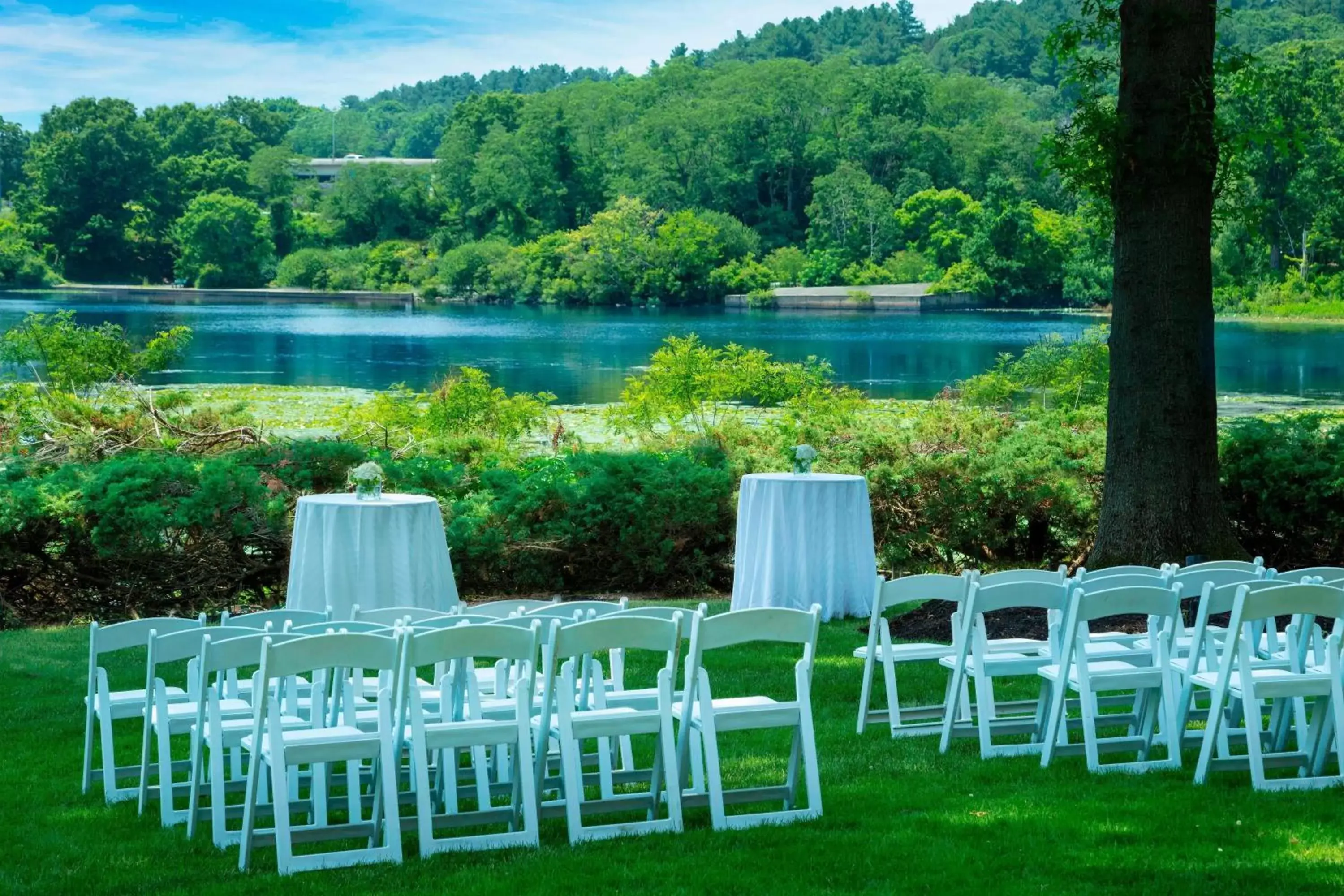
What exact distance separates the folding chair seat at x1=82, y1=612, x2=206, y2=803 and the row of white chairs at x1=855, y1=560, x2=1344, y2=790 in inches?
115

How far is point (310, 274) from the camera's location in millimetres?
117750

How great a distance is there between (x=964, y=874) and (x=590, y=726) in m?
1.36

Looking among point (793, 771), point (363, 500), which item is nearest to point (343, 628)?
point (793, 771)

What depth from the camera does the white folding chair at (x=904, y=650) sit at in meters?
6.95

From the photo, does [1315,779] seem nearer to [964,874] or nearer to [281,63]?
[964,874]

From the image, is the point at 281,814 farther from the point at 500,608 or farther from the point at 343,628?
the point at 500,608

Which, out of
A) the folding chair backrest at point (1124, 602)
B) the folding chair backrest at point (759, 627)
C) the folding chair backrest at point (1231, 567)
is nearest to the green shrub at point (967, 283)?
the folding chair backrest at point (1231, 567)

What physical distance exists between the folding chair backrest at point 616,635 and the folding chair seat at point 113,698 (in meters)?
1.56

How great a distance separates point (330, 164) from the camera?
192875mm

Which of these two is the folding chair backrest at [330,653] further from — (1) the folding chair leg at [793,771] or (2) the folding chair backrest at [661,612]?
(1) the folding chair leg at [793,771]

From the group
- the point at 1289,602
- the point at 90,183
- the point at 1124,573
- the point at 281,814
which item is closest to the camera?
the point at 281,814

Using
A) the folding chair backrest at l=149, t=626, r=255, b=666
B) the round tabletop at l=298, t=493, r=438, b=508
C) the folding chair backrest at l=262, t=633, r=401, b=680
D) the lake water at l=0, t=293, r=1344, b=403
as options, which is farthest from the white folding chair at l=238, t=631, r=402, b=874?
the lake water at l=0, t=293, r=1344, b=403

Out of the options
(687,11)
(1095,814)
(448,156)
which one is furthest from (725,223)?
(1095,814)

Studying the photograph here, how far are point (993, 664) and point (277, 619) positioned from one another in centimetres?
307
